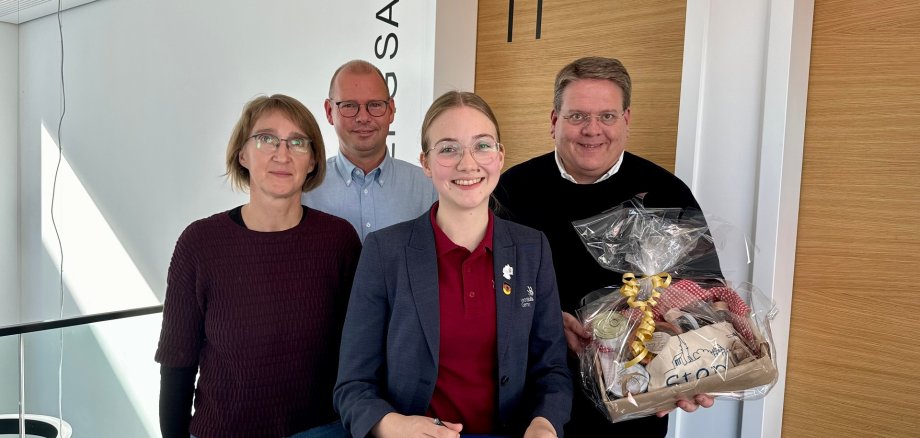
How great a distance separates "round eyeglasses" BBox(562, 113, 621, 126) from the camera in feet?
5.78

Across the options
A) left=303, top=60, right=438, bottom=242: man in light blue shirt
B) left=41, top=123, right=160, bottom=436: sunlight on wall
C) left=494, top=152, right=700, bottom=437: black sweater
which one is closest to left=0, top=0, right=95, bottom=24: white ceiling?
left=41, top=123, right=160, bottom=436: sunlight on wall

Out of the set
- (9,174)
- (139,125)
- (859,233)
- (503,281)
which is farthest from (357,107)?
(139,125)

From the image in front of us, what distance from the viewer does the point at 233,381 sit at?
5.03 feet

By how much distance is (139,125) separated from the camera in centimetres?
433

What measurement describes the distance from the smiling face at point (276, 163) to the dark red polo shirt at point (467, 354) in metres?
0.51

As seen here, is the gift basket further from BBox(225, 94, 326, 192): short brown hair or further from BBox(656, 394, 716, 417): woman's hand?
BBox(225, 94, 326, 192): short brown hair

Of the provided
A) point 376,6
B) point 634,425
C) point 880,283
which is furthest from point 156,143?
point 880,283

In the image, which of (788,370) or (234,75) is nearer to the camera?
(788,370)

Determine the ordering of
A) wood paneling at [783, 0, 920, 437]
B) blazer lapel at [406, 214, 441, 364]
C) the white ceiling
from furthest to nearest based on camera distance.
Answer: the white ceiling
wood paneling at [783, 0, 920, 437]
blazer lapel at [406, 214, 441, 364]

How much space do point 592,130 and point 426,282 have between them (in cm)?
71

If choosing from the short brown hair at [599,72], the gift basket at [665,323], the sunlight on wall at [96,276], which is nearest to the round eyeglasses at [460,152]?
the gift basket at [665,323]

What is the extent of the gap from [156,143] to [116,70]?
1.78 feet

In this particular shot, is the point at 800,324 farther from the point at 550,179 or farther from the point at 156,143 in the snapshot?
A: the point at 156,143

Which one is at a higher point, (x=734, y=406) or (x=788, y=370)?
(x=788, y=370)
